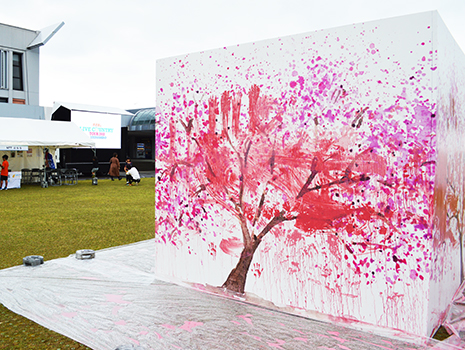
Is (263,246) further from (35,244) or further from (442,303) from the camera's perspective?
(35,244)

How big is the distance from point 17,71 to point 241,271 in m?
27.1

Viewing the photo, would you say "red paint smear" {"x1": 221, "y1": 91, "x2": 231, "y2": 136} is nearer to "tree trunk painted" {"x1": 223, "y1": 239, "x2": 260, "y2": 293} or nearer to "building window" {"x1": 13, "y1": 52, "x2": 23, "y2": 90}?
"tree trunk painted" {"x1": 223, "y1": 239, "x2": 260, "y2": 293}

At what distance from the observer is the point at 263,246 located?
4.04 metres

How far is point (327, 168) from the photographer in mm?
3635

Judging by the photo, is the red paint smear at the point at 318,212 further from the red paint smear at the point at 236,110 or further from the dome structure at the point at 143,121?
the dome structure at the point at 143,121

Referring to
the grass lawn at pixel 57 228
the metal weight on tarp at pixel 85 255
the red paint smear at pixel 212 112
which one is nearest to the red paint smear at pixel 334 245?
the red paint smear at pixel 212 112

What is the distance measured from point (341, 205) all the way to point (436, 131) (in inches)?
36.8

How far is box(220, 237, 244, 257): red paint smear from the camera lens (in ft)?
13.7

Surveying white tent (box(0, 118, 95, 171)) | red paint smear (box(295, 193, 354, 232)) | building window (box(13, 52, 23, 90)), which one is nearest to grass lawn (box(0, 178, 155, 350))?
red paint smear (box(295, 193, 354, 232))

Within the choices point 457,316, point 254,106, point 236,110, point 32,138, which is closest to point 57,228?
point 236,110

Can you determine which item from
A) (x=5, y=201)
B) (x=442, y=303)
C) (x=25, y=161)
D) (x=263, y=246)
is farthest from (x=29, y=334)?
(x=25, y=161)

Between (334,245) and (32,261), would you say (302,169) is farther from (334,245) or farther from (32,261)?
(32,261)

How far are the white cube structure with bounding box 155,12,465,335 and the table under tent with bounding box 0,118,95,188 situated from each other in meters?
13.7

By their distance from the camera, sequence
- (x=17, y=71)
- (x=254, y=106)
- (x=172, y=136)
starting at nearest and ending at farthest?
(x=254, y=106) → (x=172, y=136) → (x=17, y=71)
